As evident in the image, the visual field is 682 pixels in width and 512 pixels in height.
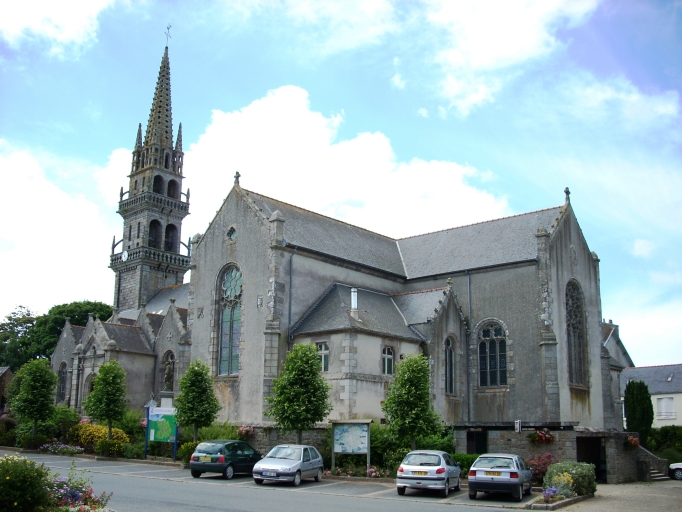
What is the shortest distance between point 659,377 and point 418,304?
1317 inches

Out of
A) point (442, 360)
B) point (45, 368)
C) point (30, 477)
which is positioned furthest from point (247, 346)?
point (30, 477)

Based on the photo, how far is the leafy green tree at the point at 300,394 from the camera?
28.3m

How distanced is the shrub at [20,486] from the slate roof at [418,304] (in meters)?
25.0

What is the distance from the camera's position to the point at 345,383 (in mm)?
31969

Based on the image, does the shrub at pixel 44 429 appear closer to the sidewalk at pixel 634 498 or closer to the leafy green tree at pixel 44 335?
the sidewalk at pixel 634 498

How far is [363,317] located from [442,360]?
5.23m

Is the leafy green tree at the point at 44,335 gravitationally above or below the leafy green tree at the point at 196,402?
above

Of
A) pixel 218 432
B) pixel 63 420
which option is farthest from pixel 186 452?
pixel 63 420

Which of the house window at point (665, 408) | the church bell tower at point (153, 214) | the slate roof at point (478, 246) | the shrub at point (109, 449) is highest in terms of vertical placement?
the church bell tower at point (153, 214)

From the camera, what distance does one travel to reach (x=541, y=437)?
25938 millimetres

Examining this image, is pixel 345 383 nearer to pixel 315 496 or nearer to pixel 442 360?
pixel 442 360

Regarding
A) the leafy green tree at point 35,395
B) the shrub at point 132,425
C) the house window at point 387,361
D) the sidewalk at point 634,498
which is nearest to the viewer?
the sidewalk at point 634,498

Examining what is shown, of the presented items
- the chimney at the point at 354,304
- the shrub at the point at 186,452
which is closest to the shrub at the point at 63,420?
the shrub at the point at 186,452

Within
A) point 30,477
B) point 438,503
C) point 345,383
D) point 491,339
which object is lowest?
point 438,503
